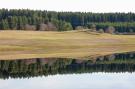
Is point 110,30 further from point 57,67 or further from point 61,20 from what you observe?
point 57,67

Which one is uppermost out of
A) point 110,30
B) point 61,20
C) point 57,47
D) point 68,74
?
point 68,74

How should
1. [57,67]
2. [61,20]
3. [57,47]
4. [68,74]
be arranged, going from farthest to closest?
[61,20], [57,47], [57,67], [68,74]

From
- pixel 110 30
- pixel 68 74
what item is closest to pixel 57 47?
pixel 68 74

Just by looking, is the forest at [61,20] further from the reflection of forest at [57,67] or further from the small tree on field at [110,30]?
the reflection of forest at [57,67]

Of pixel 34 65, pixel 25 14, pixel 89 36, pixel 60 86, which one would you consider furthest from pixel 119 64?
pixel 25 14

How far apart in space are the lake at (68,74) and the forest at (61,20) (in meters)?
78.0

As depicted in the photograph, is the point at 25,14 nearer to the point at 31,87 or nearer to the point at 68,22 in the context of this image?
the point at 68,22

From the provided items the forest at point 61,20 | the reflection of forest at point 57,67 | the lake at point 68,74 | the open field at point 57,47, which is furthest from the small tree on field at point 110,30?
the reflection of forest at point 57,67

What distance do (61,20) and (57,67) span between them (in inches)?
4185

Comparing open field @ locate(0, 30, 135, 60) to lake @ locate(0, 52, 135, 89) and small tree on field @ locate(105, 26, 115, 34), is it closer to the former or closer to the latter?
lake @ locate(0, 52, 135, 89)

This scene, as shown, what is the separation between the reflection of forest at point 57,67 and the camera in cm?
5181

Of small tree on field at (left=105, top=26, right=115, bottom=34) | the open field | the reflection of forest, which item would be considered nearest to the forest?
small tree on field at (left=105, top=26, right=115, bottom=34)

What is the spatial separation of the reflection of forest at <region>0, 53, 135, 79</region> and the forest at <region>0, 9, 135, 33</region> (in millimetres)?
76535

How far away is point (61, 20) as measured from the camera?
535 ft
